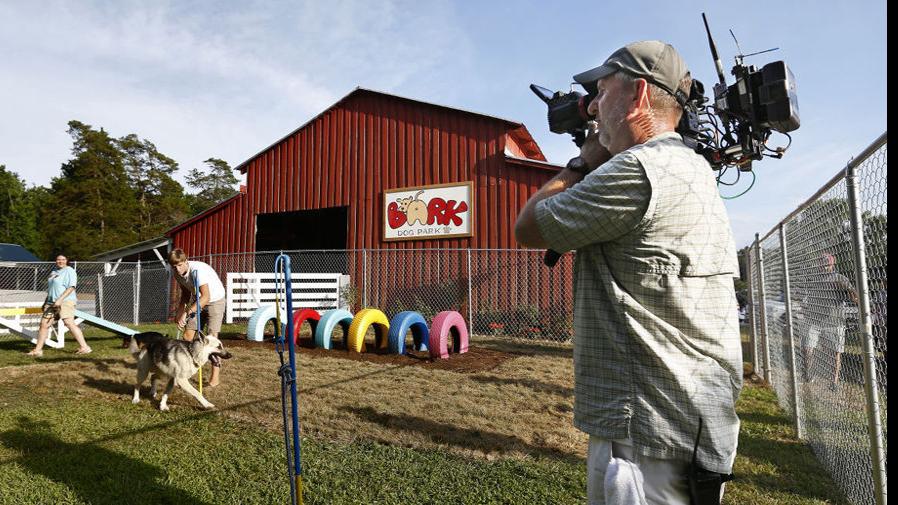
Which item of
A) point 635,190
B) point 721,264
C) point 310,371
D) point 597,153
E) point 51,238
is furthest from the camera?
point 51,238

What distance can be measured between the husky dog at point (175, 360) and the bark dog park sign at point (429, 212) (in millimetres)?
8377

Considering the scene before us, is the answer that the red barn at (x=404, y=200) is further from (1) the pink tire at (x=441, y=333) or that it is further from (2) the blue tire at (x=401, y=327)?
(1) the pink tire at (x=441, y=333)

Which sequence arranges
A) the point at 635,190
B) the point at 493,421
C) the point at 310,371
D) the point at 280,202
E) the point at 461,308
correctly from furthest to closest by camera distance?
the point at 280,202 → the point at 461,308 → the point at 310,371 → the point at 493,421 → the point at 635,190

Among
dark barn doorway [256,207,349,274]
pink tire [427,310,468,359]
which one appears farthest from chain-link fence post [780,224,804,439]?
dark barn doorway [256,207,349,274]

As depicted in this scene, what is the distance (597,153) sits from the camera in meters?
1.65

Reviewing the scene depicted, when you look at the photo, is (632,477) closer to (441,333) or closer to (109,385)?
(441,333)

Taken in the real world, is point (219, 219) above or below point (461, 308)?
above

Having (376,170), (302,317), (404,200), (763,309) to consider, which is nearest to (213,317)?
(302,317)

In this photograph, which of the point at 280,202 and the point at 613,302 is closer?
the point at 613,302

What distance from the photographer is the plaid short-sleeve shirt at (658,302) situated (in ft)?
4.48

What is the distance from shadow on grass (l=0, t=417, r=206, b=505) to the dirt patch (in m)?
4.47

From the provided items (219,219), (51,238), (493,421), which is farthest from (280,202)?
(51,238)

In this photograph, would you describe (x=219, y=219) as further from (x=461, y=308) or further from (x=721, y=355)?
(x=721, y=355)

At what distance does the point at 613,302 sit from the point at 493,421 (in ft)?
13.6
